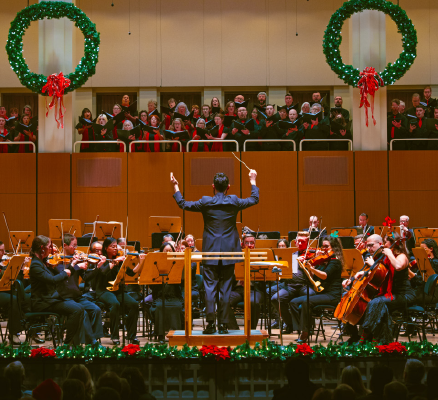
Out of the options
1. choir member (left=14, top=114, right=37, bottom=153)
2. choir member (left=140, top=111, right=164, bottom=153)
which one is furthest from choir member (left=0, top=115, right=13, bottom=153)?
choir member (left=140, top=111, right=164, bottom=153)

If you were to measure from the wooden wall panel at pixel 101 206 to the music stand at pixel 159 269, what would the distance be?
569cm

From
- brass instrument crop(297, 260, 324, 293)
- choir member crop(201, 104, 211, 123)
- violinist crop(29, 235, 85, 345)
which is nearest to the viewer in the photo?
violinist crop(29, 235, 85, 345)

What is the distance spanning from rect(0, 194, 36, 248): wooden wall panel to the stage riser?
7351 millimetres

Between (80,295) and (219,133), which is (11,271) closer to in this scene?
(80,295)

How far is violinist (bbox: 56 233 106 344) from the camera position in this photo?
20.0 feet

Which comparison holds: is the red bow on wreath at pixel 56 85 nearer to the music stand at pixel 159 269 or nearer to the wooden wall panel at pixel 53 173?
the wooden wall panel at pixel 53 173

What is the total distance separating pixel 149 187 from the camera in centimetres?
1193

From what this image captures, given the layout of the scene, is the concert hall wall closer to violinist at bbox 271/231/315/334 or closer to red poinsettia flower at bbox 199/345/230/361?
violinist at bbox 271/231/315/334

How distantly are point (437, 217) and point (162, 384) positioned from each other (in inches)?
341

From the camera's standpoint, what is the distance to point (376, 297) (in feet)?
Result: 19.9

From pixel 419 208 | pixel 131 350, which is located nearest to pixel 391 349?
pixel 131 350

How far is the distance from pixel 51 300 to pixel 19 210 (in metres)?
6.31

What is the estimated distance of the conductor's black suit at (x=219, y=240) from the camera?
539 cm

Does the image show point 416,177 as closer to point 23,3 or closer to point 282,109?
point 282,109
